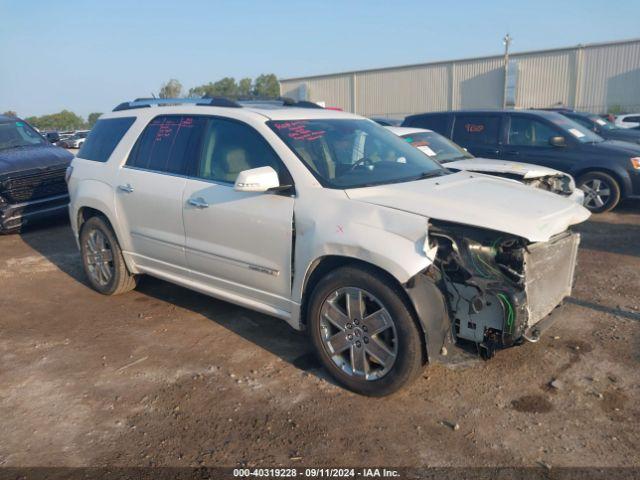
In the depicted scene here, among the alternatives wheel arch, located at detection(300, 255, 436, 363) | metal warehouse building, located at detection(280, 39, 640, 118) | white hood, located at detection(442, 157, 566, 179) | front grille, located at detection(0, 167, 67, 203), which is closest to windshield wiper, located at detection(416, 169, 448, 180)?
wheel arch, located at detection(300, 255, 436, 363)

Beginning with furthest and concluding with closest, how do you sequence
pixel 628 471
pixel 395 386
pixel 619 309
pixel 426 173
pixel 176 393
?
pixel 619 309, pixel 426 173, pixel 176 393, pixel 395 386, pixel 628 471

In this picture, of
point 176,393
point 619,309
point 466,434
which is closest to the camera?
point 466,434

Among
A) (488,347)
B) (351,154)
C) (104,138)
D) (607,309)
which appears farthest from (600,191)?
(104,138)

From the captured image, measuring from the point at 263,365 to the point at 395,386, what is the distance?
109 centimetres

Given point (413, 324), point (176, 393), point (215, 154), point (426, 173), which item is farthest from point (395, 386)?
point (215, 154)

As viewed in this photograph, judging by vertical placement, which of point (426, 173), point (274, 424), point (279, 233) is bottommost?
point (274, 424)

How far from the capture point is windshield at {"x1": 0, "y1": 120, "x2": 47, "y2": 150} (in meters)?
9.51

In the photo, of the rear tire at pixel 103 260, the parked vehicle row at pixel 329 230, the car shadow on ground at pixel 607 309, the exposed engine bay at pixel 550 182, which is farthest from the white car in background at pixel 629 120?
the rear tire at pixel 103 260

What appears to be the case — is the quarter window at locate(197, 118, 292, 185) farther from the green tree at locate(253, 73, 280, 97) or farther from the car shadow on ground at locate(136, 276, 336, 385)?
the green tree at locate(253, 73, 280, 97)

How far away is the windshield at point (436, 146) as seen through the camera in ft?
25.9

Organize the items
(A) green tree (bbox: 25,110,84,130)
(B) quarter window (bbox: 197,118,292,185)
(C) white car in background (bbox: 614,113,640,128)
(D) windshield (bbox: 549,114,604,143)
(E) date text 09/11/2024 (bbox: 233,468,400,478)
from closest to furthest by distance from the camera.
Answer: (E) date text 09/11/2024 (bbox: 233,468,400,478)
(B) quarter window (bbox: 197,118,292,185)
(D) windshield (bbox: 549,114,604,143)
(C) white car in background (bbox: 614,113,640,128)
(A) green tree (bbox: 25,110,84,130)

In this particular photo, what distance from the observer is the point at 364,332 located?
3.53 meters

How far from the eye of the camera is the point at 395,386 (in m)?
3.45

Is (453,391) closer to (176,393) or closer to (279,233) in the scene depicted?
(279,233)
